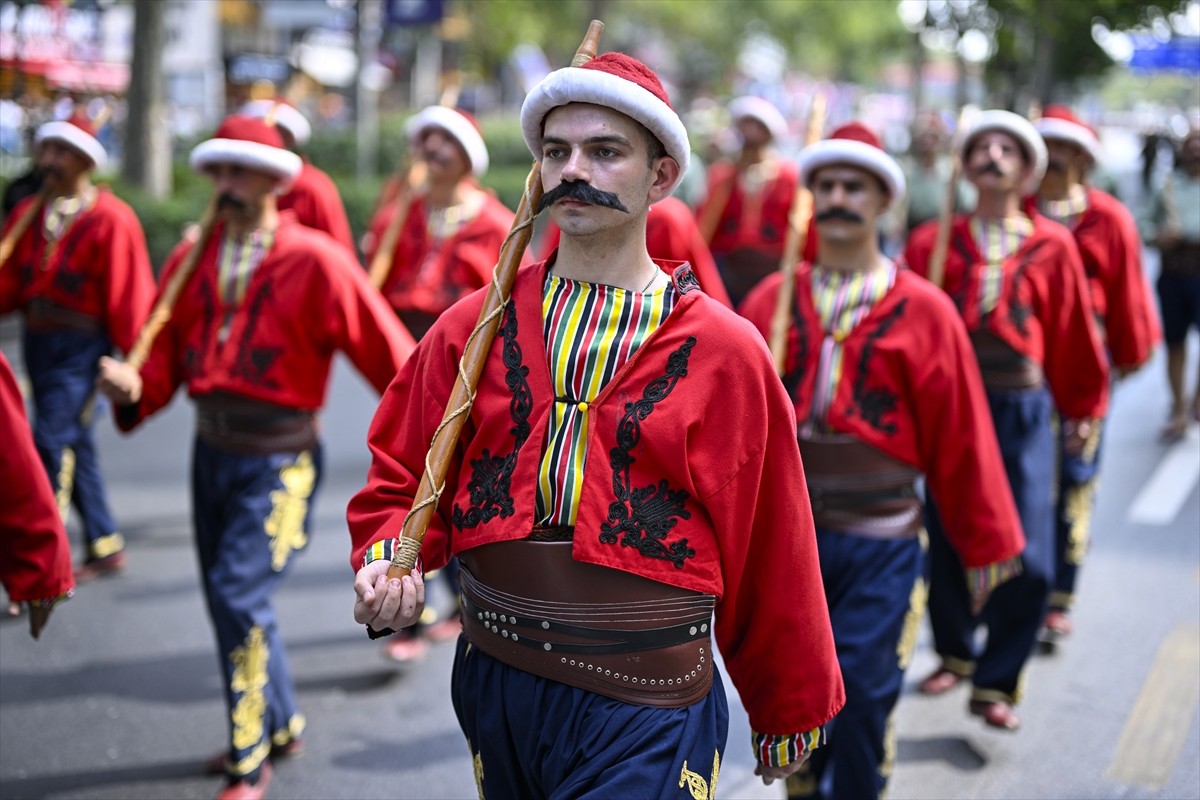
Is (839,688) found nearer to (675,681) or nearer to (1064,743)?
(675,681)

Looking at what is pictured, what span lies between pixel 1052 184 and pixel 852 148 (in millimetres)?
Answer: 2834

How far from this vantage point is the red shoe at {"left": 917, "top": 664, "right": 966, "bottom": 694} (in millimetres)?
5887

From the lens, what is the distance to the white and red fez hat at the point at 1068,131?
695 cm

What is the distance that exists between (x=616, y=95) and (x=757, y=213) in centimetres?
740

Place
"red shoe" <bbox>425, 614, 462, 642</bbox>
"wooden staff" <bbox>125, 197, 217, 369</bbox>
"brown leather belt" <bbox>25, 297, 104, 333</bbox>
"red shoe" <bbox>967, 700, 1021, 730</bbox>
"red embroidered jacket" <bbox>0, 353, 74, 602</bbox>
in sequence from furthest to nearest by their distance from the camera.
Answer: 1. "brown leather belt" <bbox>25, 297, 104, 333</bbox>
2. "red shoe" <bbox>425, 614, 462, 642</bbox>
3. "red shoe" <bbox>967, 700, 1021, 730</bbox>
4. "wooden staff" <bbox>125, 197, 217, 369</bbox>
5. "red embroidered jacket" <bbox>0, 353, 74, 602</bbox>

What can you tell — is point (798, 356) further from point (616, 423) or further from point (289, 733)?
point (289, 733)

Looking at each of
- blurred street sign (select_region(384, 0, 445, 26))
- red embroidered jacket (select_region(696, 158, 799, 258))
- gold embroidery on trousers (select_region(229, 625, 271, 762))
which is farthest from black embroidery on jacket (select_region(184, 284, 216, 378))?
blurred street sign (select_region(384, 0, 445, 26))

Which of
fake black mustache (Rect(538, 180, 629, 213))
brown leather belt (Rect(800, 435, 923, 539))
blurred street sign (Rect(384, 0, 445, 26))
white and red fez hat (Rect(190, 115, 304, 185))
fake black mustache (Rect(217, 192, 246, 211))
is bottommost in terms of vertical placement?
brown leather belt (Rect(800, 435, 923, 539))

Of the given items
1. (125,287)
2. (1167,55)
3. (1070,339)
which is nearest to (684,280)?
(1070,339)

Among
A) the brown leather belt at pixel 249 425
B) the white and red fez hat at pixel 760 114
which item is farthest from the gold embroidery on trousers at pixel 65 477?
the white and red fez hat at pixel 760 114

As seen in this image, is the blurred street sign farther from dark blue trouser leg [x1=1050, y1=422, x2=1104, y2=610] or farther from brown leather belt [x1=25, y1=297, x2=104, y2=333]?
dark blue trouser leg [x1=1050, y1=422, x2=1104, y2=610]

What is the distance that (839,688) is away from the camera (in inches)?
121

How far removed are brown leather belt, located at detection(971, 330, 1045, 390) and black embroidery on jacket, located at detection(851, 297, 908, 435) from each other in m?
1.47

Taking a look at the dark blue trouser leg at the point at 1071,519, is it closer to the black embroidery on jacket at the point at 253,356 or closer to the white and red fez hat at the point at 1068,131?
the white and red fez hat at the point at 1068,131
